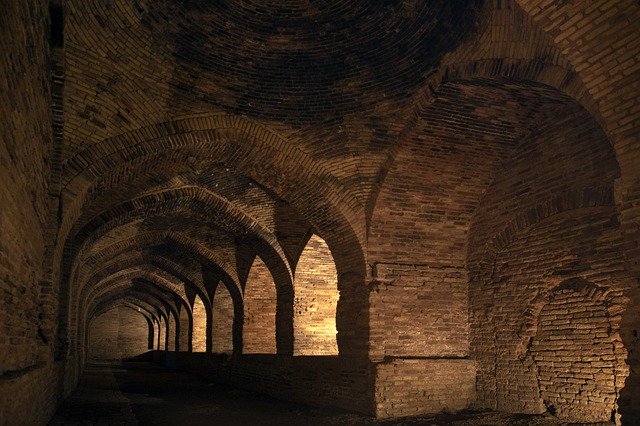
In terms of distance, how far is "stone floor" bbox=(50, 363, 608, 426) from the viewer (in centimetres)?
812

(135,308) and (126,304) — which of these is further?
(135,308)

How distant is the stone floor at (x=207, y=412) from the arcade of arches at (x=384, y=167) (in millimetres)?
366

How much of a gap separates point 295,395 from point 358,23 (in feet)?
21.8

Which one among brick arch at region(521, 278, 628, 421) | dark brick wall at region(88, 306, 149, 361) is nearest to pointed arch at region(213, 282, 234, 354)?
brick arch at region(521, 278, 628, 421)

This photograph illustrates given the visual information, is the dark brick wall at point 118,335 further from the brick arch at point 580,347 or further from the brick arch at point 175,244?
the brick arch at point 580,347

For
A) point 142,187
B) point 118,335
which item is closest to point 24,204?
point 142,187

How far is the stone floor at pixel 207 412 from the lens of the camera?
8.12 meters

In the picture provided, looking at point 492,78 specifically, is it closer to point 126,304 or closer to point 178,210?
point 178,210

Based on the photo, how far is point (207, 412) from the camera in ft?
31.9

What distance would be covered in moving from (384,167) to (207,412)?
4.79 m

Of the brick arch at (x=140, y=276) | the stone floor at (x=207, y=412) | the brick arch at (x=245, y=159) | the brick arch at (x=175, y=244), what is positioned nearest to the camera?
the brick arch at (x=245, y=159)

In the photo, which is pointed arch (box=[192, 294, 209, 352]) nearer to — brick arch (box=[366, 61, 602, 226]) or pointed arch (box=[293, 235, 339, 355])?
pointed arch (box=[293, 235, 339, 355])

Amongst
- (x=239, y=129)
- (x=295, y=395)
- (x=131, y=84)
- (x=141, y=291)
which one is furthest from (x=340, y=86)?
(x=141, y=291)

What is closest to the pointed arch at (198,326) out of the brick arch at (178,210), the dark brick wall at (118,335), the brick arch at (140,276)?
the brick arch at (140,276)
